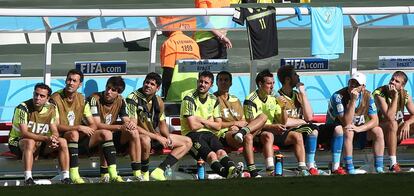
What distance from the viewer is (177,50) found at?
56.3 ft

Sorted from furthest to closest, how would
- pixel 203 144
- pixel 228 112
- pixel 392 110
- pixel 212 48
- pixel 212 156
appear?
pixel 212 48, pixel 392 110, pixel 228 112, pixel 203 144, pixel 212 156

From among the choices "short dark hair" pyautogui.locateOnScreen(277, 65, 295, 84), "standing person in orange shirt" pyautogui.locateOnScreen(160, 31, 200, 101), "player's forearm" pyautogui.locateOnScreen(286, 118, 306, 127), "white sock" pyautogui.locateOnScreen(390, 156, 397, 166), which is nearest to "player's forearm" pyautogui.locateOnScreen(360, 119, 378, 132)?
"white sock" pyautogui.locateOnScreen(390, 156, 397, 166)

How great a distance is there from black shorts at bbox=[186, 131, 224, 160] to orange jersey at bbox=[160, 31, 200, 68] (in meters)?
1.78

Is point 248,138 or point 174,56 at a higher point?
point 174,56

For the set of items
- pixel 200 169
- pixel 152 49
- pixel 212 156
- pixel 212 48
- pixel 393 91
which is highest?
pixel 212 48

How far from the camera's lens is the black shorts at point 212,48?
18.1 m

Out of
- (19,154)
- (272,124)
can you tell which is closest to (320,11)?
(272,124)

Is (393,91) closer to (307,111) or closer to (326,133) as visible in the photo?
(326,133)

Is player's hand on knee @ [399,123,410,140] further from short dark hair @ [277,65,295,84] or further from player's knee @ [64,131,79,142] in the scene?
player's knee @ [64,131,79,142]

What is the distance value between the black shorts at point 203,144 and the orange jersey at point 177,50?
1780 millimetres

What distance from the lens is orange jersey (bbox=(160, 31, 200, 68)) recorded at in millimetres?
17188

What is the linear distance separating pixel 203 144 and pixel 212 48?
2958 mm

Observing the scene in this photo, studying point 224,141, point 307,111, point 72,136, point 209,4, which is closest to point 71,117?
point 72,136

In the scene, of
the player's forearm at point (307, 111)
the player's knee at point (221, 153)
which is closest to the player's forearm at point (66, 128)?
the player's knee at point (221, 153)
